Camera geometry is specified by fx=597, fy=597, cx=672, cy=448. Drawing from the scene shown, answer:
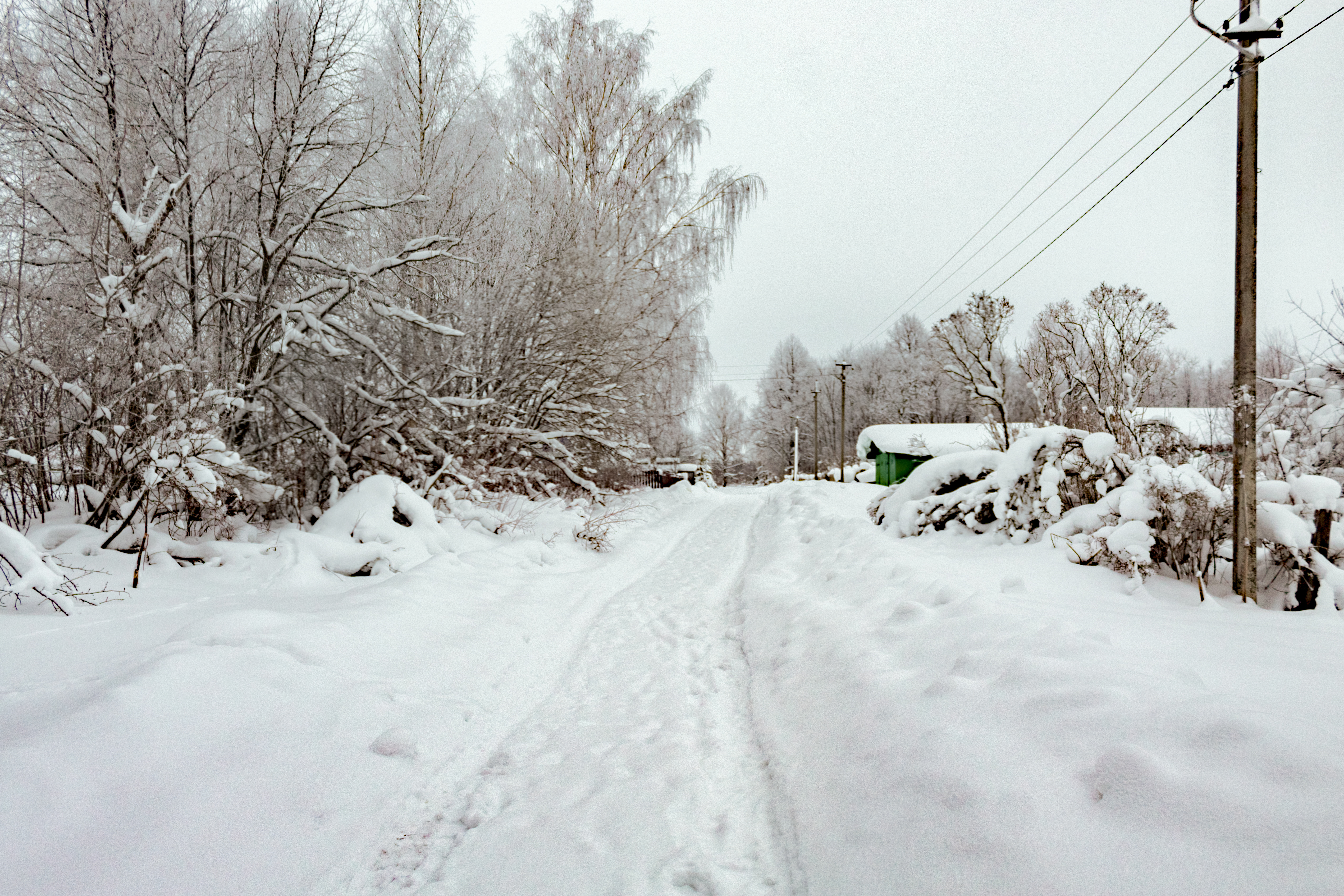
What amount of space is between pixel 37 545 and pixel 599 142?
543 inches

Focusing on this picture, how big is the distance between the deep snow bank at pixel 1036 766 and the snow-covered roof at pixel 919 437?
19996mm

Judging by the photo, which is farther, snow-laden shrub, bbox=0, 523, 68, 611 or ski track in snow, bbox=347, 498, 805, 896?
snow-laden shrub, bbox=0, 523, 68, 611

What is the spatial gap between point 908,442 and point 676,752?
24.1m

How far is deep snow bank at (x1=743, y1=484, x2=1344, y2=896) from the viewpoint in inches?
63.1

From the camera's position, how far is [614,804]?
2.64 meters

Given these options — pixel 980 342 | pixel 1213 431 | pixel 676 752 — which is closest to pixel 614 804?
pixel 676 752

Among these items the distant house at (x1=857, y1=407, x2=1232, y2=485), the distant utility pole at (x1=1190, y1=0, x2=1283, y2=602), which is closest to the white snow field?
the distant utility pole at (x1=1190, y1=0, x2=1283, y2=602)

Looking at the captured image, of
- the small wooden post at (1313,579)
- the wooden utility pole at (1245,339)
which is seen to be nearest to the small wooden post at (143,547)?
the wooden utility pole at (1245,339)

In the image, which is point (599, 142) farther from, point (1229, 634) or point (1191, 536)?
point (1229, 634)

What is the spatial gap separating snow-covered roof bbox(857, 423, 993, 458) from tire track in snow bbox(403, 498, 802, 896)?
20.2 m

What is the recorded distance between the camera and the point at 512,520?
31.8 ft

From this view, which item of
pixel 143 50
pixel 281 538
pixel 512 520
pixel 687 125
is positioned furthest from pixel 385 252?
pixel 687 125

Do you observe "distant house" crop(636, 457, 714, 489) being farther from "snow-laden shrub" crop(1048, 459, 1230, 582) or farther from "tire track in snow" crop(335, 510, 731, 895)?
"tire track in snow" crop(335, 510, 731, 895)

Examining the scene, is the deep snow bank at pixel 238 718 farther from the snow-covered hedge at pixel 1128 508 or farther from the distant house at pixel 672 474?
the distant house at pixel 672 474
